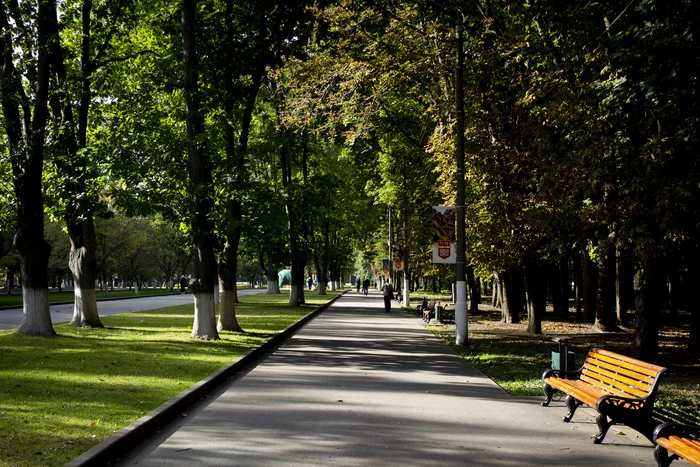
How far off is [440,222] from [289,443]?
1264cm

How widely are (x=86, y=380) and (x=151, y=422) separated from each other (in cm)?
320

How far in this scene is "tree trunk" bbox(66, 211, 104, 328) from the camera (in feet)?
64.2

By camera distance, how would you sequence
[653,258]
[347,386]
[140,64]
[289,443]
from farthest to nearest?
1. [140,64]
2. [653,258]
3. [347,386]
4. [289,443]

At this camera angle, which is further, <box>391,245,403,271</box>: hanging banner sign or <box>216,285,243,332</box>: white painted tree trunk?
<box>391,245,403,271</box>: hanging banner sign

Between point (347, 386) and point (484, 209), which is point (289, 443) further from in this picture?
point (484, 209)

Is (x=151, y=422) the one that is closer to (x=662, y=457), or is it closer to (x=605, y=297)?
(x=662, y=457)

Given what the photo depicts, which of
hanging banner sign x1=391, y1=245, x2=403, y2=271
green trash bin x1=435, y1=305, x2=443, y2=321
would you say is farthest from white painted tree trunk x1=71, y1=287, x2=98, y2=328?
hanging banner sign x1=391, y1=245, x2=403, y2=271

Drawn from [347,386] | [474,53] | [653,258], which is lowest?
[347,386]

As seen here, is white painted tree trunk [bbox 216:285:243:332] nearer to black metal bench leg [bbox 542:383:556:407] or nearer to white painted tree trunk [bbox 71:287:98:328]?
white painted tree trunk [bbox 71:287:98:328]

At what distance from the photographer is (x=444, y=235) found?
19.0 meters

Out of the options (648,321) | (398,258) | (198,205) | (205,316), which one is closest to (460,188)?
(648,321)

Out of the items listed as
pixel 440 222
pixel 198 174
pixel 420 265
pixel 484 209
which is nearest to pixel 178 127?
pixel 198 174

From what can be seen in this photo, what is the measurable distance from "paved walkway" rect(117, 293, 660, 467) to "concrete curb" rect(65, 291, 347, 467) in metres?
0.18

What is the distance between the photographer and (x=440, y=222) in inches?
745
